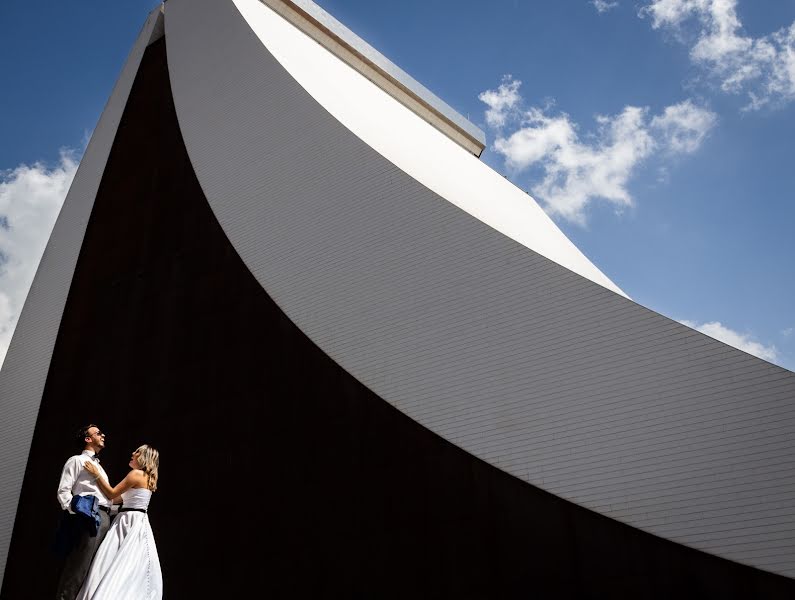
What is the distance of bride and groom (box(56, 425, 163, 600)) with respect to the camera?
105 inches

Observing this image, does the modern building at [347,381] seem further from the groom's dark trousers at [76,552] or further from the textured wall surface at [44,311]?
the groom's dark trousers at [76,552]

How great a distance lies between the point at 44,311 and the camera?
978 centimetres

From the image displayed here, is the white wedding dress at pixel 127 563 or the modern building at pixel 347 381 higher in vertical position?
the modern building at pixel 347 381

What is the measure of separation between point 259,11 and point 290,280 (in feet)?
17.3

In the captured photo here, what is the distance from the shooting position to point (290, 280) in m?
A: 7.41

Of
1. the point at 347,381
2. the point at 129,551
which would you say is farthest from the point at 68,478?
the point at 347,381

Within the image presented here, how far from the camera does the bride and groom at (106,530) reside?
2658mm

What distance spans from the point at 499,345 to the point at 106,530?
374cm

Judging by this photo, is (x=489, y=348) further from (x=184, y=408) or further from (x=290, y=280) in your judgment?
(x=184, y=408)

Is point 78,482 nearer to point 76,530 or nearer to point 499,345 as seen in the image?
point 76,530

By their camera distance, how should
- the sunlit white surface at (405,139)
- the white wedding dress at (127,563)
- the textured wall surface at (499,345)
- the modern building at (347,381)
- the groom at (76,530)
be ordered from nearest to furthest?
the white wedding dress at (127,563) → the groom at (76,530) → the textured wall surface at (499,345) → the modern building at (347,381) → the sunlit white surface at (405,139)

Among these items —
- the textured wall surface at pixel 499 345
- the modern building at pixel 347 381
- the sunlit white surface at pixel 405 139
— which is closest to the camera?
the textured wall surface at pixel 499 345

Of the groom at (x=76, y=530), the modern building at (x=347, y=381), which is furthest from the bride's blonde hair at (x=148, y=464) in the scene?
the modern building at (x=347, y=381)

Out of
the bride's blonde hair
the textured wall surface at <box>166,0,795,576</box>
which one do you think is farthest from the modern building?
the bride's blonde hair
